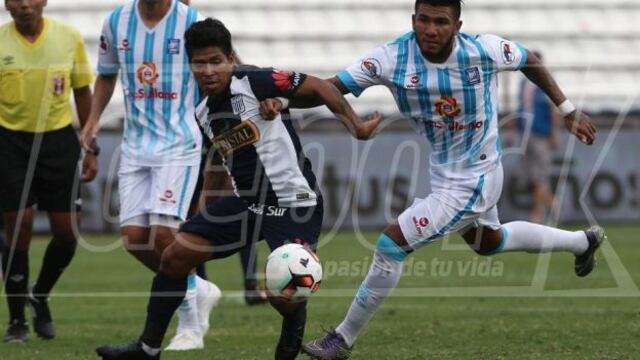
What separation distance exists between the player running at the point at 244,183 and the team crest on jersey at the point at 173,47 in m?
1.76

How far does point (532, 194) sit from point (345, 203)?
2854mm

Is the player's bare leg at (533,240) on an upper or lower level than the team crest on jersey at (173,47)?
lower

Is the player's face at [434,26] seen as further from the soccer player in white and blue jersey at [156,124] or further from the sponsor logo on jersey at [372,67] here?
the soccer player in white and blue jersey at [156,124]

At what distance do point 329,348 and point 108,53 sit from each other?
2881 mm

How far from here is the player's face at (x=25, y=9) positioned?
966 cm

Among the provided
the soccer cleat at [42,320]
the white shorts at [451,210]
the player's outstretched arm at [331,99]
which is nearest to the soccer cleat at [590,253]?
the white shorts at [451,210]

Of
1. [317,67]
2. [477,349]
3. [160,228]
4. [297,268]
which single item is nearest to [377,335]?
[477,349]

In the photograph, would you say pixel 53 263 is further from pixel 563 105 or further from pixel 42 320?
pixel 563 105

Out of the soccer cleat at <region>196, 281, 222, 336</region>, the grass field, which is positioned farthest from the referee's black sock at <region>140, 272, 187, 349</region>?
the soccer cleat at <region>196, 281, 222, 336</region>

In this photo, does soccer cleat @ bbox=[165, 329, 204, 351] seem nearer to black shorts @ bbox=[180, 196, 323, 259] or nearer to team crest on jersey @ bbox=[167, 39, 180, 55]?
black shorts @ bbox=[180, 196, 323, 259]

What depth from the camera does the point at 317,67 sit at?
23297 millimetres

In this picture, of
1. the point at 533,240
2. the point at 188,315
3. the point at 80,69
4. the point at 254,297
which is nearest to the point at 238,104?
the point at 188,315

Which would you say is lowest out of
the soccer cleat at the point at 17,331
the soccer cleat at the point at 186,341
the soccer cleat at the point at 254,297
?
the soccer cleat at the point at 254,297

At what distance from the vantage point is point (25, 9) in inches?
381
